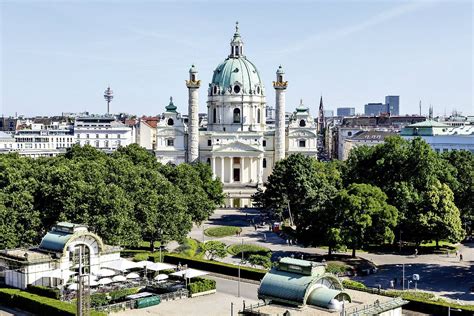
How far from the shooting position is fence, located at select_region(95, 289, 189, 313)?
5112 centimetres

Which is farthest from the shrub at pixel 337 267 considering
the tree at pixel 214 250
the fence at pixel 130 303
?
the fence at pixel 130 303

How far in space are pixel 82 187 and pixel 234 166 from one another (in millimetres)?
83519

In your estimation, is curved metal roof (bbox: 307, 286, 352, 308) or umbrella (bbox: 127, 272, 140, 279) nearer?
curved metal roof (bbox: 307, 286, 352, 308)

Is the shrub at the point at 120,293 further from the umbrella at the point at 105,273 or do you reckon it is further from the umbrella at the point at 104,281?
the umbrella at the point at 105,273

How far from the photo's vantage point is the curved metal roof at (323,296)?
39375 millimetres

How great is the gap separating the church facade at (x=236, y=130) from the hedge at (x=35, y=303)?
9200 cm

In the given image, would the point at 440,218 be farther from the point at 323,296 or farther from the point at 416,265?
the point at 323,296

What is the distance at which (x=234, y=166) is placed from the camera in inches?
5896

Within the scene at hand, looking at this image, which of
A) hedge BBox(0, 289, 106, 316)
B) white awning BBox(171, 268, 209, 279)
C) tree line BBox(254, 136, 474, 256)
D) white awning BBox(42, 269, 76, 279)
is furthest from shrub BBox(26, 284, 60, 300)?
tree line BBox(254, 136, 474, 256)

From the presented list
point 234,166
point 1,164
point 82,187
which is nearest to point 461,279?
point 82,187

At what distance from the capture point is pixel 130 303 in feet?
173

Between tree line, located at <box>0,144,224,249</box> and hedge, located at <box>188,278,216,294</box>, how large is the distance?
472 inches

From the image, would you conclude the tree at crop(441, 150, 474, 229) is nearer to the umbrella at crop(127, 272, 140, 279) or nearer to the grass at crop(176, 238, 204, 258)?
the grass at crop(176, 238, 204, 258)

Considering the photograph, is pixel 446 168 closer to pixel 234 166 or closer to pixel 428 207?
pixel 428 207
